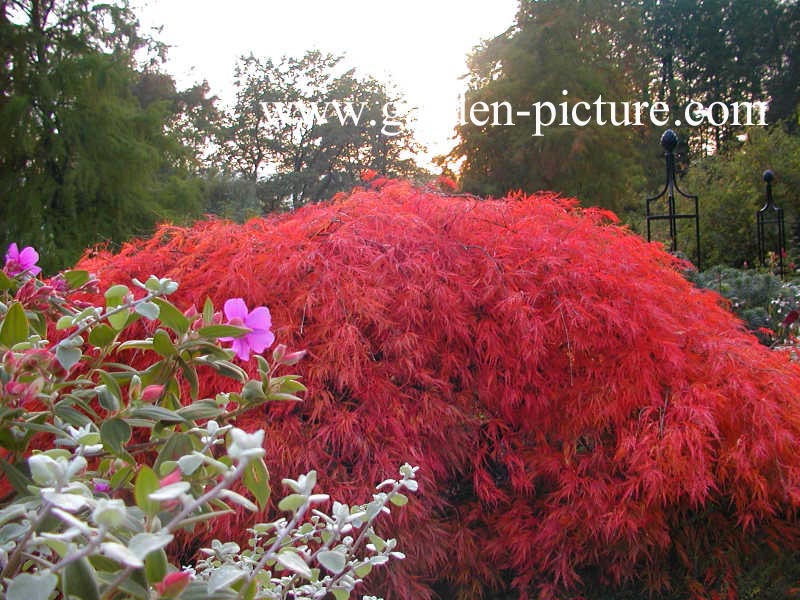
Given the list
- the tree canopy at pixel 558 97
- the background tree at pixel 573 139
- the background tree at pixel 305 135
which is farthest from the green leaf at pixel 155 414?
the background tree at pixel 305 135

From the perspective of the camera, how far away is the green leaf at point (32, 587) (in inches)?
21.2

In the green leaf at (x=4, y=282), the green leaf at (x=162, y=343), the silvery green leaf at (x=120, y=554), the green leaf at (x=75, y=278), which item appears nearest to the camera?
the silvery green leaf at (x=120, y=554)

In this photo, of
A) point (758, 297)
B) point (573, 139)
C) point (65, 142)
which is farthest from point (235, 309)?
point (573, 139)

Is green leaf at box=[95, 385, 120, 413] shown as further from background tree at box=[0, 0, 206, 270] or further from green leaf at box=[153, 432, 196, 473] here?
background tree at box=[0, 0, 206, 270]

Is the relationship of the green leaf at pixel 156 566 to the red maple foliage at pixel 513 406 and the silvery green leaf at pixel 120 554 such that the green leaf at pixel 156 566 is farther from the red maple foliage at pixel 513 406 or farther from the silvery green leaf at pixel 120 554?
the red maple foliage at pixel 513 406

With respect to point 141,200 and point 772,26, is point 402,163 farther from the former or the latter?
point 772,26

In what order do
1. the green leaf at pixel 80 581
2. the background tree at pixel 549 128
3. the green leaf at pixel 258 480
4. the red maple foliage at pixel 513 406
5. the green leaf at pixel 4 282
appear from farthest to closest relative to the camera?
the background tree at pixel 549 128 < the red maple foliage at pixel 513 406 < the green leaf at pixel 4 282 < the green leaf at pixel 258 480 < the green leaf at pixel 80 581

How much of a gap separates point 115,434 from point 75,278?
464mm

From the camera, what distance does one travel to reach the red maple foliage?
6.38 ft

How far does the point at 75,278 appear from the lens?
1.23 m

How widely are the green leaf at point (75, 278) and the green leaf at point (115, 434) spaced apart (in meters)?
0.44

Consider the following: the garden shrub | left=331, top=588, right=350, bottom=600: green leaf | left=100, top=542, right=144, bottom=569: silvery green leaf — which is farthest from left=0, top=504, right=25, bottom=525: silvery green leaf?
left=331, top=588, right=350, bottom=600: green leaf

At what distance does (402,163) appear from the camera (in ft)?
55.8

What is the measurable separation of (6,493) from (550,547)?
56.5 inches
